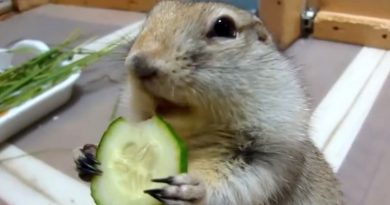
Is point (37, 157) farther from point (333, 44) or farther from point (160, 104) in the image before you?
point (333, 44)

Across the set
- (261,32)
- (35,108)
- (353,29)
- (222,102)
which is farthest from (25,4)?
(222,102)

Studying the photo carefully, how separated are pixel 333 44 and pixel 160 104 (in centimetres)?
125

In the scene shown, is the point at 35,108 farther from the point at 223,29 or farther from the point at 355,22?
the point at 355,22

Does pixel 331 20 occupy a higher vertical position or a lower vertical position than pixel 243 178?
lower

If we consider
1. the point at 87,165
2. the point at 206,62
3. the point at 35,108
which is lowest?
the point at 35,108

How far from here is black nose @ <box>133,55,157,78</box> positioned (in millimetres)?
590

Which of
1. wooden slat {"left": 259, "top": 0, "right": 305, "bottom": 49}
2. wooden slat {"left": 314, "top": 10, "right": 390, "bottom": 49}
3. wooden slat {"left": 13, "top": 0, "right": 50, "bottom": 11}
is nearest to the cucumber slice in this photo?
wooden slat {"left": 259, "top": 0, "right": 305, "bottom": 49}

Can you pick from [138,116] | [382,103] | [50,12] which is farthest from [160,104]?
[50,12]

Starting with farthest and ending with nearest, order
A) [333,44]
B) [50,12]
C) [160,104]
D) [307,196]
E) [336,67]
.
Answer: [50,12]
[333,44]
[336,67]
[307,196]
[160,104]

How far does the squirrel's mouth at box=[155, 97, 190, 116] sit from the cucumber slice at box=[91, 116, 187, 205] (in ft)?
0.08

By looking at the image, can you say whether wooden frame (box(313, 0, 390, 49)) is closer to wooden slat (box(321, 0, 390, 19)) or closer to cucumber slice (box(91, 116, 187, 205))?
wooden slat (box(321, 0, 390, 19))

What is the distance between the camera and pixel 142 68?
0.59 meters

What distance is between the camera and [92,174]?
26.8 inches

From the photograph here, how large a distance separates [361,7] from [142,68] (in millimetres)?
1357
